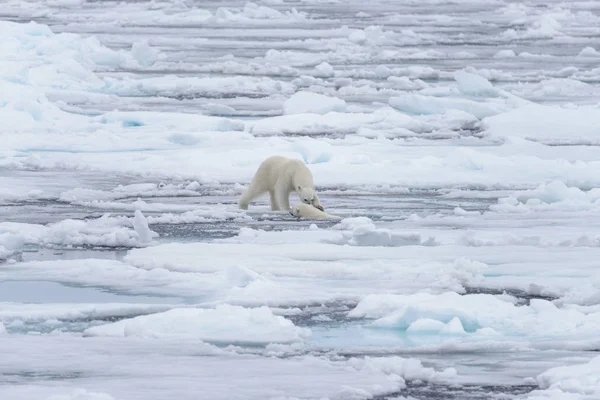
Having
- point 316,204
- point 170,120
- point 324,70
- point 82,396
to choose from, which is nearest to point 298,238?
point 316,204

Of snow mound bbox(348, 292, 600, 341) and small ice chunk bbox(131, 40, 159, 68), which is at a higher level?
small ice chunk bbox(131, 40, 159, 68)

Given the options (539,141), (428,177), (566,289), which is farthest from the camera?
(539,141)

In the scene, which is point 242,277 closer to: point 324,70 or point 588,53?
point 324,70

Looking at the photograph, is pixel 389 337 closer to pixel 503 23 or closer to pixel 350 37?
pixel 350 37

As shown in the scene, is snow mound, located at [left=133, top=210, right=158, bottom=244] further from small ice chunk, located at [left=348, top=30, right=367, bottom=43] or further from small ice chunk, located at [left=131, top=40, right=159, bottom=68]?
small ice chunk, located at [left=348, top=30, right=367, bottom=43]

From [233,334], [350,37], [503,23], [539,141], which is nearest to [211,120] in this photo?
[539,141]

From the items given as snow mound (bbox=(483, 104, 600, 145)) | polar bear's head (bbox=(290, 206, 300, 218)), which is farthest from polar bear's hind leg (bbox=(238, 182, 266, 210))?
snow mound (bbox=(483, 104, 600, 145))

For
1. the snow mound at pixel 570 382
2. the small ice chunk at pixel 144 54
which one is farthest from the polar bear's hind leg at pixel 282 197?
the small ice chunk at pixel 144 54
